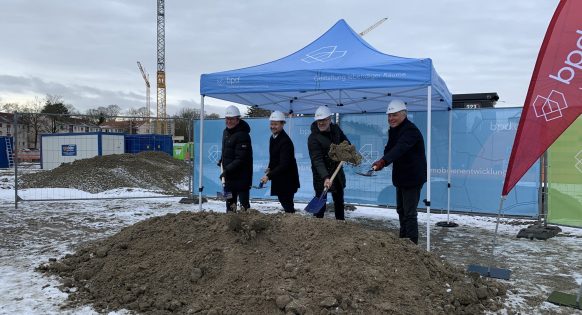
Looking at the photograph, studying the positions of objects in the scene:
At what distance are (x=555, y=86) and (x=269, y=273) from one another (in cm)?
307

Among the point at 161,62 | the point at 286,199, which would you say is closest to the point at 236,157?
the point at 286,199

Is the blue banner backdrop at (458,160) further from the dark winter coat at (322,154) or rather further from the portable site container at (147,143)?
the portable site container at (147,143)

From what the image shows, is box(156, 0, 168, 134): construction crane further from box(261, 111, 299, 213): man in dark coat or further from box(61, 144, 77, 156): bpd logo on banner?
box(261, 111, 299, 213): man in dark coat

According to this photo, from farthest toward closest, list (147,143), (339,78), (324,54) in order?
(147,143) < (324,54) < (339,78)

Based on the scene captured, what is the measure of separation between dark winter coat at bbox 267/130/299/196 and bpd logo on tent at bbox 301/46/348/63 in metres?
1.20

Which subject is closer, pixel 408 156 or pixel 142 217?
pixel 408 156

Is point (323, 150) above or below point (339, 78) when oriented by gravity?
below

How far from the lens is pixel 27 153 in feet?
108

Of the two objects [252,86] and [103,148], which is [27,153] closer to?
[103,148]

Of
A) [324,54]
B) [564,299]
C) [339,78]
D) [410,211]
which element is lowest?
[564,299]

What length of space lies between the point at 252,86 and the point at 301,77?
30.8 inches

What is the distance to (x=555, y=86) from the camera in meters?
3.97

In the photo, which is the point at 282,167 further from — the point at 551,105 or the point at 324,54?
the point at 551,105

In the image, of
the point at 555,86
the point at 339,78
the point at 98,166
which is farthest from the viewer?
the point at 98,166
